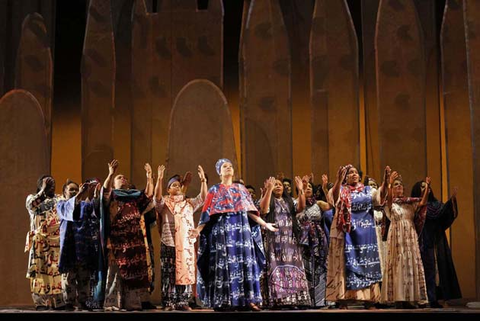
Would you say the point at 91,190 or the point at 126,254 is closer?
the point at 126,254

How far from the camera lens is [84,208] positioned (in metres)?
7.15

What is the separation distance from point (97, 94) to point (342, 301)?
411cm

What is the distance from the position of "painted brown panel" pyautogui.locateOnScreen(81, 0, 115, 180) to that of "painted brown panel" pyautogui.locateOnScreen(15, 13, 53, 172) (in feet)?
1.47

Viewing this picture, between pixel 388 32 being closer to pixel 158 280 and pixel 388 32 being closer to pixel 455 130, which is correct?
pixel 455 130

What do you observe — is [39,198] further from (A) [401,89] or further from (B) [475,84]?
(B) [475,84]

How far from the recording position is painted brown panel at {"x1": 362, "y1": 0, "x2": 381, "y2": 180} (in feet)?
29.2

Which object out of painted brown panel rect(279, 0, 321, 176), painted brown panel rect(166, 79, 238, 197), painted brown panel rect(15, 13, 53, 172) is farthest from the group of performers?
painted brown panel rect(15, 13, 53, 172)

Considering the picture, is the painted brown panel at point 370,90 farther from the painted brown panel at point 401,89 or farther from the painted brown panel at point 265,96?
the painted brown panel at point 265,96

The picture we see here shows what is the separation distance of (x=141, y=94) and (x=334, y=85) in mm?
2246

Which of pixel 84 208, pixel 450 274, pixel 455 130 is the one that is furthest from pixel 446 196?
pixel 84 208

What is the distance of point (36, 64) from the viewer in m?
9.57

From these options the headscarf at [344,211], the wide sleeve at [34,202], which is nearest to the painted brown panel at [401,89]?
the headscarf at [344,211]

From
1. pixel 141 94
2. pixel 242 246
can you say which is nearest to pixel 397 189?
pixel 242 246

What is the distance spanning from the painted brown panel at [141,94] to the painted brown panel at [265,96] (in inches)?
43.6
